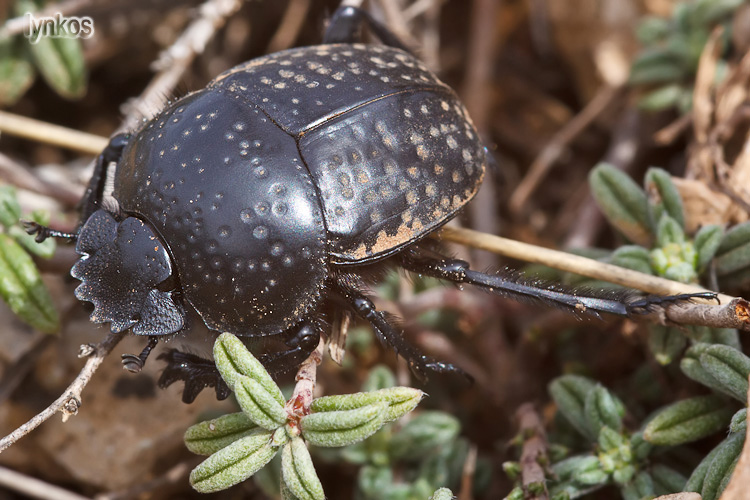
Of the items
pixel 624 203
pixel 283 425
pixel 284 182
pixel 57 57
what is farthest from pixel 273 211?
pixel 57 57

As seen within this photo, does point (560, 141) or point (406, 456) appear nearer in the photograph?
point (406, 456)

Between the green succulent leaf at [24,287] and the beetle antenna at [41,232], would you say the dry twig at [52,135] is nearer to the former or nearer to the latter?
the green succulent leaf at [24,287]

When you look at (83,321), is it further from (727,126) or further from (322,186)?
(727,126)

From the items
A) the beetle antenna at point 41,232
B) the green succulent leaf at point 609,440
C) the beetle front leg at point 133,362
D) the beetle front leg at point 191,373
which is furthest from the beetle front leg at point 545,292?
the beetle antenna at point 41,232

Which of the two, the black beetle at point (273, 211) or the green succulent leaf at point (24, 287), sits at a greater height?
the black beetle at point (273, 211)

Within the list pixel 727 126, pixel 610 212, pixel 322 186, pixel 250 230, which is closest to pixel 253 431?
pixel 250 230

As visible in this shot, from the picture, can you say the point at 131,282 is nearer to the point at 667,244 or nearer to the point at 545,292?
the point at 545,292
